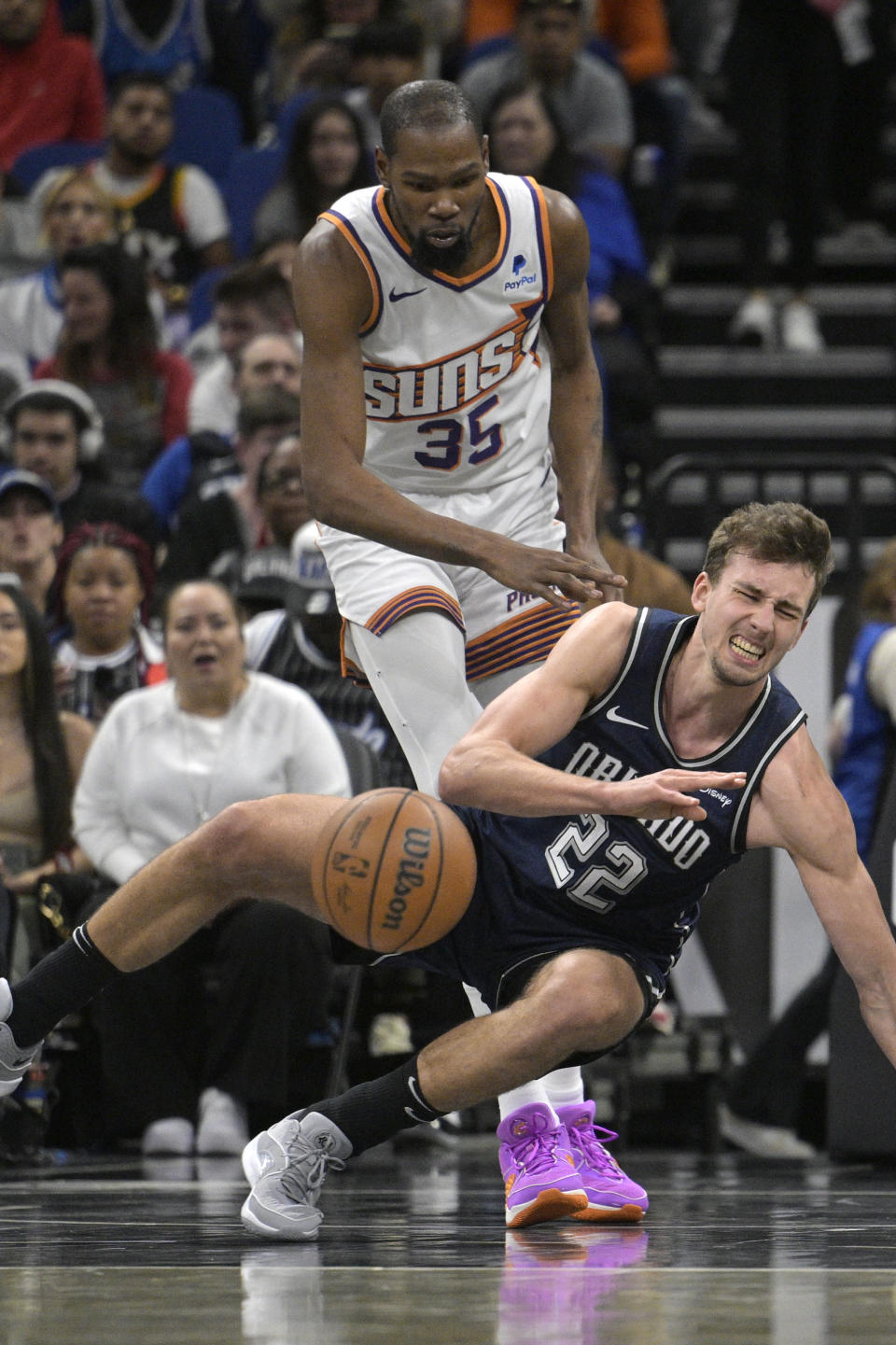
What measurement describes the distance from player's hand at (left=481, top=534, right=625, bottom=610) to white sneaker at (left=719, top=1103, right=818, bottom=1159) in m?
2.99

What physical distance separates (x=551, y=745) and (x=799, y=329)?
6.72 m

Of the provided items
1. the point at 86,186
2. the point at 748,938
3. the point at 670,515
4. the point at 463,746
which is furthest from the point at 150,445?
the point at 463,746

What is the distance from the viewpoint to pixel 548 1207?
4098 mm

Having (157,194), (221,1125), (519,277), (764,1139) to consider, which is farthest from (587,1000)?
(157,194)

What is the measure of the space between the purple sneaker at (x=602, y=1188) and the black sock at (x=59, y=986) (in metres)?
0.99

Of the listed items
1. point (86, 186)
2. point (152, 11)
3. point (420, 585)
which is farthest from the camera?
point (152, 11)

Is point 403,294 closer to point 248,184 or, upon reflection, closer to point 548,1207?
point 548,1207

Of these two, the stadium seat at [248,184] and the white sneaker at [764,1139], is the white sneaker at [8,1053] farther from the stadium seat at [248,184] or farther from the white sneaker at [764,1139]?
the stadium seat at [248,184]

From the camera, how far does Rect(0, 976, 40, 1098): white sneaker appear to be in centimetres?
411

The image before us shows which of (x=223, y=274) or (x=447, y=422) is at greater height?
(x=223, y=274)

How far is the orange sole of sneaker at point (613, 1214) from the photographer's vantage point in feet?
13.8

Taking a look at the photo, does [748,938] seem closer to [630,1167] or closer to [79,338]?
[630,1167]

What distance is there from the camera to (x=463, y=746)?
3.87m

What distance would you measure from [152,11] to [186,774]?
579cm
